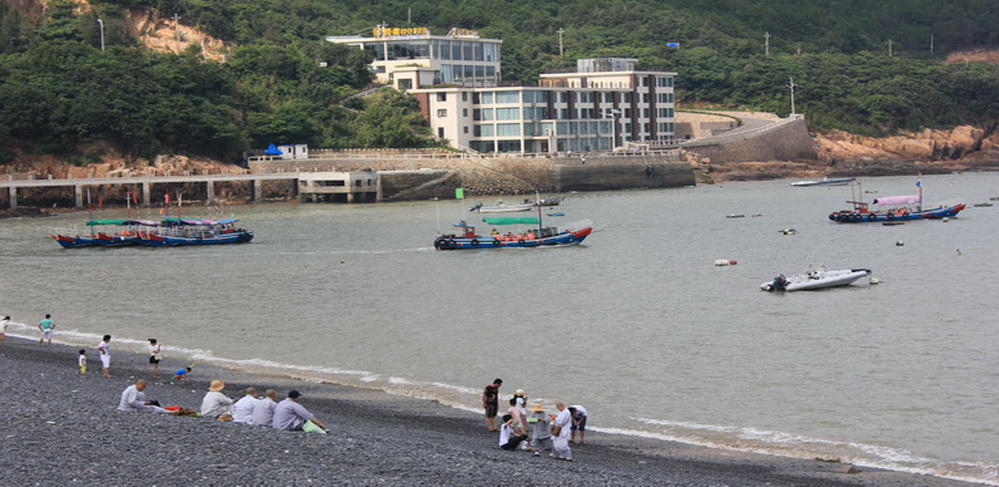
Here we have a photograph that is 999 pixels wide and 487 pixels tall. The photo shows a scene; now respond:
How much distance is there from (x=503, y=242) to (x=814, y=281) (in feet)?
75.8

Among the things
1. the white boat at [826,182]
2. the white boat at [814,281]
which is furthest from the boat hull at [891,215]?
the white boat at [826,182]

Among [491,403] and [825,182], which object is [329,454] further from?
[825,182]

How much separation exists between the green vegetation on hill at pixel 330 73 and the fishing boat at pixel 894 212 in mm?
46201

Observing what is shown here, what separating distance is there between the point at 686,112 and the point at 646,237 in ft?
256

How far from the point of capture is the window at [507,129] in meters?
125

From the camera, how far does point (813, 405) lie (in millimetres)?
32344

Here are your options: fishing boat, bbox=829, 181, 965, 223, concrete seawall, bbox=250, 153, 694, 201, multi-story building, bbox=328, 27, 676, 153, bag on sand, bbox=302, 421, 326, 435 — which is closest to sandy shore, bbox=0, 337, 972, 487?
bag on sand, bbox=302, 421, 326, 435

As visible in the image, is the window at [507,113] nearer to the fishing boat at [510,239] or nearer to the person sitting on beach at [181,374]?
the fishing boat at [510,239]

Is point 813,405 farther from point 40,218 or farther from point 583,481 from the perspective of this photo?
point 40,218

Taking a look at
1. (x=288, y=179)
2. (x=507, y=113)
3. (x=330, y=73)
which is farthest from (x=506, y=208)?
(x=330, y=73)

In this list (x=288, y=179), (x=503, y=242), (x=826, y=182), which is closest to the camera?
(x=503, y=242)

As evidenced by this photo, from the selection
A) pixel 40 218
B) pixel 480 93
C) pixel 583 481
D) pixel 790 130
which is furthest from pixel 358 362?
pixel 790 130

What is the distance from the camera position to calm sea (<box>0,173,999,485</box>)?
31625 millimetres

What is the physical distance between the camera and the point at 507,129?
410 ft
